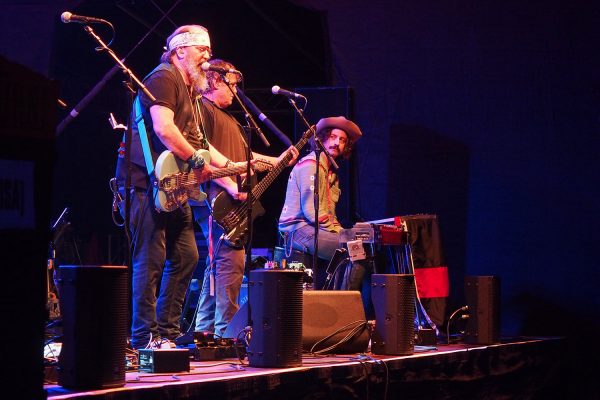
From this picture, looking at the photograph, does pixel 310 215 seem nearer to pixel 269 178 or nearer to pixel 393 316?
pixel 269 178

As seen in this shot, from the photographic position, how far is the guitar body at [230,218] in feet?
19.1

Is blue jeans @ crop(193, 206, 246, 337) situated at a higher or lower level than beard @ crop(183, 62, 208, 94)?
lower

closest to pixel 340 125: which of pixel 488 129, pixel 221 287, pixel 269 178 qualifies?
pixel 269 178

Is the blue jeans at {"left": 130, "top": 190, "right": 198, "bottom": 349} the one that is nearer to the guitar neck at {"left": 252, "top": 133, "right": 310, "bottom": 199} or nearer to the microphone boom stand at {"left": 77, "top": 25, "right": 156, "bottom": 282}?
the microphone boom stand at {"left": 77, "top": 25, "right": 156, "bottom": 282}

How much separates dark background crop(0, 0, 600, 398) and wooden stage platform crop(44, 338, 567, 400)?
3.07 ft

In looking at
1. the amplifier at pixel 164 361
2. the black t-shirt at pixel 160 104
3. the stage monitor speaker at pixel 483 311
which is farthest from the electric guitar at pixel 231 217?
the stage monitor speaker at pixel 483 311

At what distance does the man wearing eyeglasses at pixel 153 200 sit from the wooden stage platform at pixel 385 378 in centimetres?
52

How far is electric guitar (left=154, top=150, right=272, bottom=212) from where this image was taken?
4.82m

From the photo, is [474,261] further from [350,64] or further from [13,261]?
[13,261]

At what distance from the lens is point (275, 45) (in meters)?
9.55

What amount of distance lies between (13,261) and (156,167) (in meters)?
2.61

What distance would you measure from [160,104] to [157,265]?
3.34ft

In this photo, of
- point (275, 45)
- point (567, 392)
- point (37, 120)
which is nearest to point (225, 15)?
point (275, 45)

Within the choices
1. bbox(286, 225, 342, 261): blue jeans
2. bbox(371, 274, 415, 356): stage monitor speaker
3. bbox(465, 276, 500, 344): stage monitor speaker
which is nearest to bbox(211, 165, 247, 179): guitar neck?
bbox(286, 225, 342, 261): blue jeans
